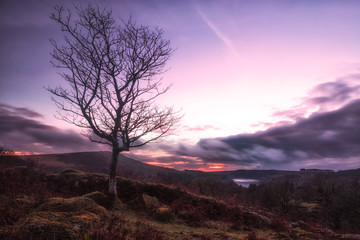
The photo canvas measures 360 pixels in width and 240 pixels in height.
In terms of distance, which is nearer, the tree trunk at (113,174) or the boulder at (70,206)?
the boulder at (70,206)

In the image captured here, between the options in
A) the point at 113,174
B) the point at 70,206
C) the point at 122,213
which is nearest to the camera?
the point at 70,206

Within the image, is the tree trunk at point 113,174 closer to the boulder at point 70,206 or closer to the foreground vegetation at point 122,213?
the foreground vegetation at point 122,213

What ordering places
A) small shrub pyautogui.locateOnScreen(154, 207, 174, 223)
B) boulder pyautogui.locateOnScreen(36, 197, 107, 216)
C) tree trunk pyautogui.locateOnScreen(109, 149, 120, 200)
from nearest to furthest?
boulder pyautogui.locateOnScreen(36, 197, 107, 216)
small shrub pyautogui.locateOnScreen(154, 207, 174, 223)
tree trunk pyautogui.locateOnScreen(109, 149, 120, 200)

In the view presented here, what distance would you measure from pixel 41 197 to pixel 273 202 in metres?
56.0

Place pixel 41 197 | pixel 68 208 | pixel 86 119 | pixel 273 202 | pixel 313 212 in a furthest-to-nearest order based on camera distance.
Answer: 1. pixel 273 202
2. pixel 313 212
3. pixel 86 119
4. pixel 41 197
5. pixel 68 208

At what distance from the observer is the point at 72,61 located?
46.0 ft

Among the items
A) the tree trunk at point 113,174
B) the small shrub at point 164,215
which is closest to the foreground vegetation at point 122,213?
the small shrub at point 164,215

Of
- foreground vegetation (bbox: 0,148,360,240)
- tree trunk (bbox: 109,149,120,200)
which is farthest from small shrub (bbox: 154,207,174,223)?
tree trunk (bbox: 109,149,120,200)

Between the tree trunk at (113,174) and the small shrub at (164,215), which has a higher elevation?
the tree trunk at (113,174)

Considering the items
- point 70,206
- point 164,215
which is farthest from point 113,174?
point 70,206

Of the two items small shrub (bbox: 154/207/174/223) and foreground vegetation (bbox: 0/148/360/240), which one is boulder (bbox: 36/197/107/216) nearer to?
foreground vegetation (bbox: 0/148/360/240)

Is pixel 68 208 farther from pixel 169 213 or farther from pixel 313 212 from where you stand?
pixel 313 212

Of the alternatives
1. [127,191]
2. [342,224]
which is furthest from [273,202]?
[127,191]

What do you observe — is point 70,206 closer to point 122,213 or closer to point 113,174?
point 122,213
